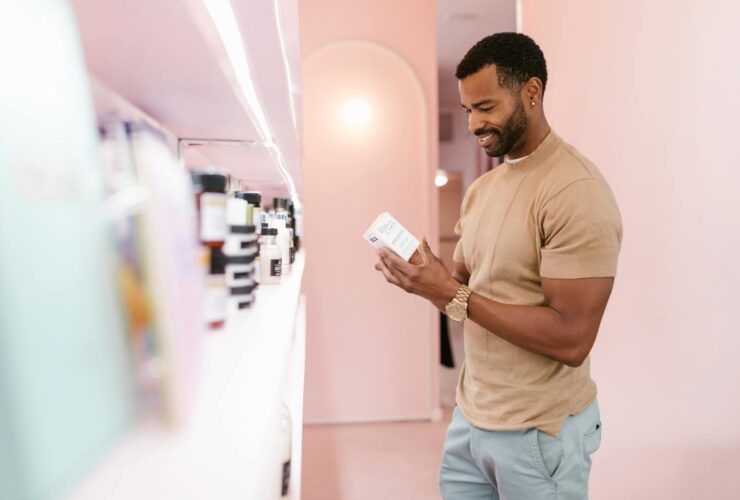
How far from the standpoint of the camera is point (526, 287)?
984 millimetres

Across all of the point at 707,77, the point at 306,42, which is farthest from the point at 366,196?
the point at 707,77

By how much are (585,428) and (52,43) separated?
1.09 meters

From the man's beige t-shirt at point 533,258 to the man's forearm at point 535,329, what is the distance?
0.18 feet

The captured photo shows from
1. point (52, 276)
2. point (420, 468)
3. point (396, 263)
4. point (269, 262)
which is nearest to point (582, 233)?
point (396, 263)

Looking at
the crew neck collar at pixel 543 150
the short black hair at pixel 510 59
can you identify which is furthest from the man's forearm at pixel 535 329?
the short black hair at pixel 510 59

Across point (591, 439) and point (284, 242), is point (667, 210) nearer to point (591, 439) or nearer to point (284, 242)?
point (591, 439)

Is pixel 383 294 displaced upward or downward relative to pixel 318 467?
upward

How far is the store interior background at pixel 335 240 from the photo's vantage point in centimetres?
21

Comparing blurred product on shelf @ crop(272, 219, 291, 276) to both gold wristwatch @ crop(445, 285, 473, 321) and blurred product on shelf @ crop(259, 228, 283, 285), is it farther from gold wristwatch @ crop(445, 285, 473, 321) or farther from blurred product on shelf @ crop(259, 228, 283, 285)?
gold wristwatch @ crop(445, 285, 473, 321)

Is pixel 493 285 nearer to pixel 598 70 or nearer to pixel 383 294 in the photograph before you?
pixel 598 70

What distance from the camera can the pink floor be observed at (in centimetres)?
120

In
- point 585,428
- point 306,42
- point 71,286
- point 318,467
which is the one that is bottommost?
point 318,467

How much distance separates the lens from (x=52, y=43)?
0.23m

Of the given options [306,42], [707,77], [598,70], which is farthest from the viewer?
[306,42]
